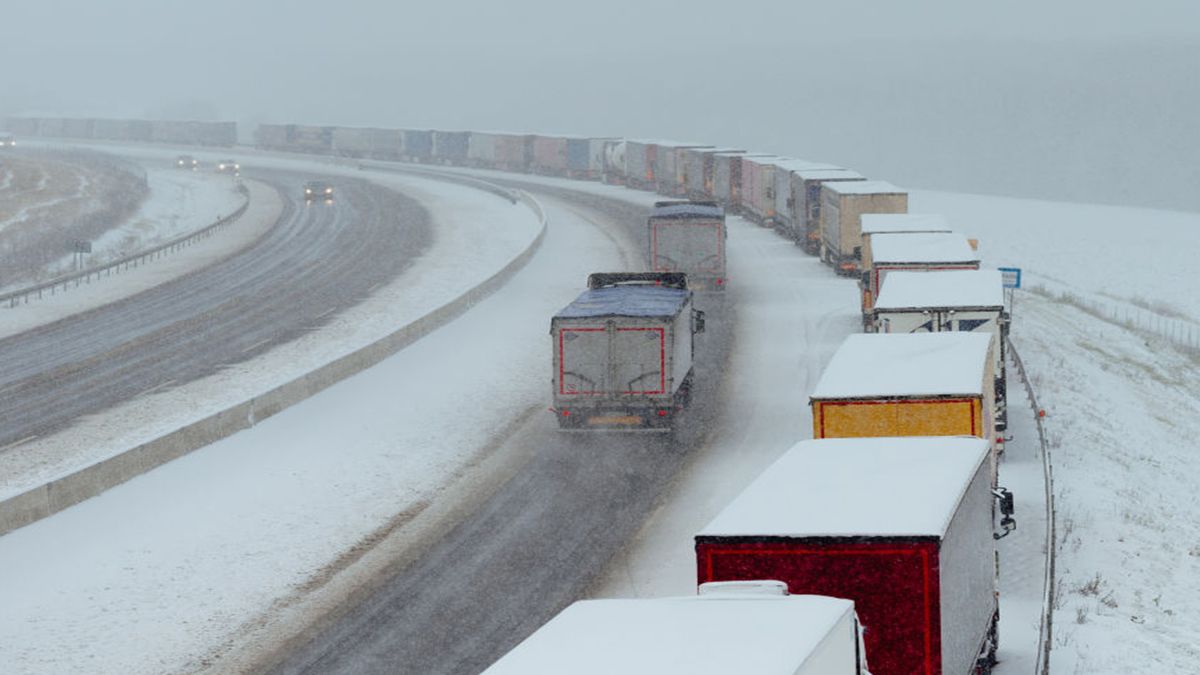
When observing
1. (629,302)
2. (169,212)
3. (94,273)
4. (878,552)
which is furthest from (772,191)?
(878,552)

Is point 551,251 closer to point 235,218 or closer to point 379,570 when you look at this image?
point 235,218

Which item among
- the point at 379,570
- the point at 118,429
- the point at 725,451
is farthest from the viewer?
the point at 118,429

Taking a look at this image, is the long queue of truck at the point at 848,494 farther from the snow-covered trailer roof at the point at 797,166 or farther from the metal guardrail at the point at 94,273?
the metal guardrail at the point at 94,273

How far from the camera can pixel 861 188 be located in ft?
180

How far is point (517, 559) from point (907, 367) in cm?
656

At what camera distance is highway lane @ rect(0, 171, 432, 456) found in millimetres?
38594

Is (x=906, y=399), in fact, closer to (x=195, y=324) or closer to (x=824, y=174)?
(x=195, y=324)

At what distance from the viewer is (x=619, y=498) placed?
2836 centimetres

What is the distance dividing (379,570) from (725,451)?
9.34m

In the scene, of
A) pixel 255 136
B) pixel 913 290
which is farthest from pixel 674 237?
pixel 255 136

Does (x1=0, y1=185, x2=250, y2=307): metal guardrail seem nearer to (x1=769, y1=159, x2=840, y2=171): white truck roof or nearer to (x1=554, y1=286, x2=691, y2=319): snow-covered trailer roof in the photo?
(x1=554, y1=286, x2=691, y2=319): snow-covered trailer roof

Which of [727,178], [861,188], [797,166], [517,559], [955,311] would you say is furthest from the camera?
[727,178]

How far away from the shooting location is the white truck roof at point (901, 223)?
45594 mm

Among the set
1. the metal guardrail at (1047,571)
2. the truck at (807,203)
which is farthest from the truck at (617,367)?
the truck at (807,203)
